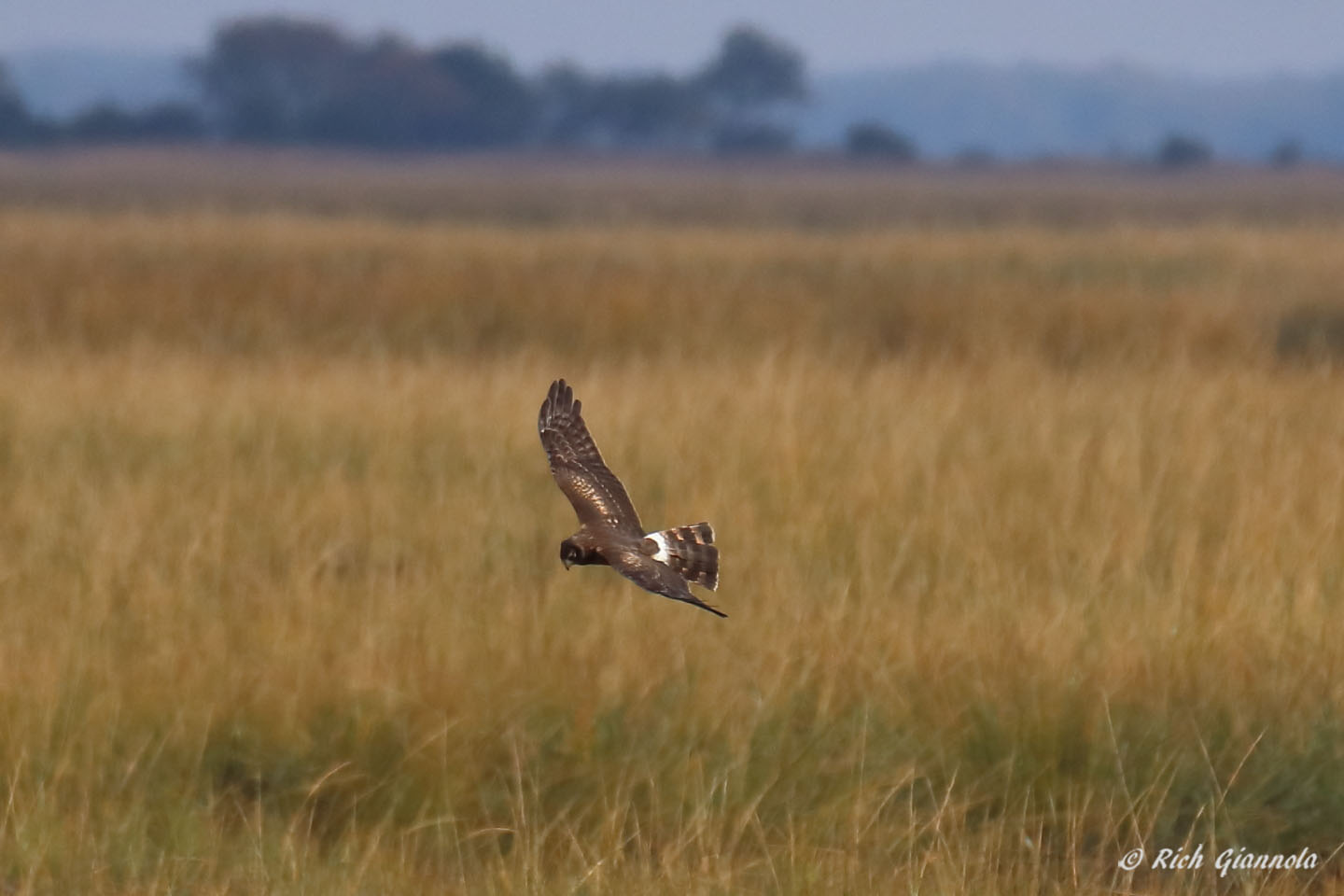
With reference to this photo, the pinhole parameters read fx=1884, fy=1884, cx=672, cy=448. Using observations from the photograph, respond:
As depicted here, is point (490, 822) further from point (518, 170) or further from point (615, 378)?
point (518, 170)

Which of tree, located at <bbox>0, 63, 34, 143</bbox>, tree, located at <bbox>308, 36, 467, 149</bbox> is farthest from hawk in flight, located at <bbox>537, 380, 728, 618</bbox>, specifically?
tree, located at <bbox>308, 36, 467, 149</bbox>

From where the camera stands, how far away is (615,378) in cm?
1025

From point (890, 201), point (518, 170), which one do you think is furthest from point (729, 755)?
point (518, 170)

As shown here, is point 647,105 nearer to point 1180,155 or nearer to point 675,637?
point 1180,155

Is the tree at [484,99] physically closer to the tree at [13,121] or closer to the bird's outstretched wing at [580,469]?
the tree at [13,121]

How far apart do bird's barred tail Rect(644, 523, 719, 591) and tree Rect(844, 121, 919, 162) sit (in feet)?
364

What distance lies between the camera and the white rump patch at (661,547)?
279 cm

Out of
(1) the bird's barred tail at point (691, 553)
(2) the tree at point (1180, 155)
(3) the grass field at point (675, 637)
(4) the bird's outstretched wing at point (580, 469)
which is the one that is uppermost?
(4) the bird's outstretched wing at point (580, 469)

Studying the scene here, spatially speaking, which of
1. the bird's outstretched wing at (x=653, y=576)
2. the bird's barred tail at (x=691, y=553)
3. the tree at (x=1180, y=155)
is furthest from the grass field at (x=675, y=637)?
the tree at (x=1180, y=155)

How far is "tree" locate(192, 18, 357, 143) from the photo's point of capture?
107m

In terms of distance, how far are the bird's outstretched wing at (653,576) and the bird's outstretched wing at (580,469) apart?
0.16 meters

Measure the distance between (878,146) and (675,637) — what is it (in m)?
112

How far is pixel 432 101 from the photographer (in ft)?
369

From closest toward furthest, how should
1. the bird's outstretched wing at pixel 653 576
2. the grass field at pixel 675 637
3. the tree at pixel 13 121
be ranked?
the bird's outstretched wing at pixel 653 576 → the grass field at pixel 675 637 → the tree at pixel 13 121
